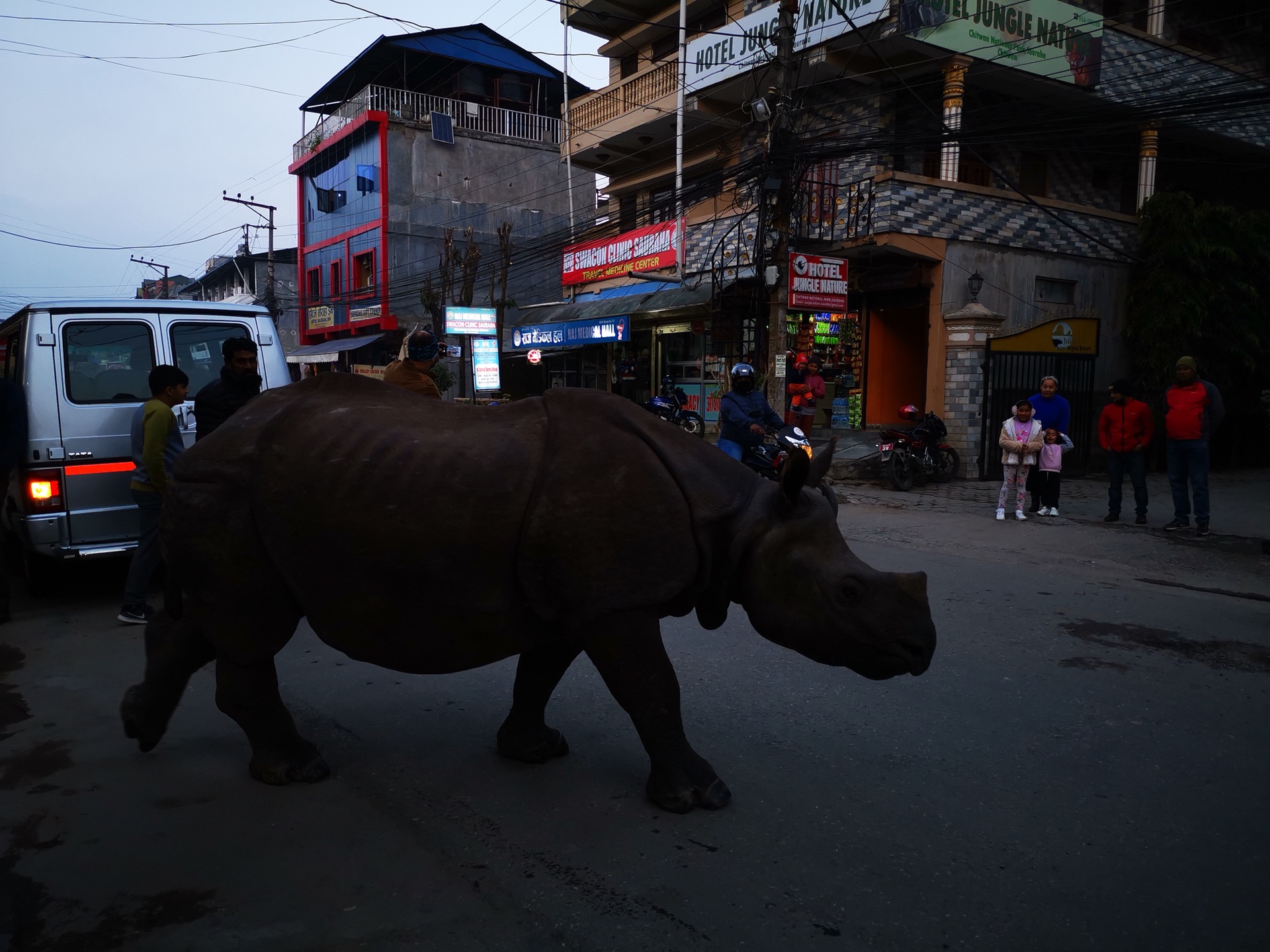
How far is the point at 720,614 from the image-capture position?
10.5 ft

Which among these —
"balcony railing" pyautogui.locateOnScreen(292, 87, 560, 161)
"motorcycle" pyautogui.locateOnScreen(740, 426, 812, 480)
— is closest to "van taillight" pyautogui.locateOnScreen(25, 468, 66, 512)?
"motorcycle" pyautogui.locateOnScreen(740, 426, 812, 480)

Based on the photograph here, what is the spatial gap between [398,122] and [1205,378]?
82.9 ft

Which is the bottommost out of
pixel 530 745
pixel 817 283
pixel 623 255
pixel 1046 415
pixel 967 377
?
pixel 530 745

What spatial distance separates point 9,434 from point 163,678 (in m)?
3.26

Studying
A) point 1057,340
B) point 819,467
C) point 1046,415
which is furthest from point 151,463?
point 1057,340

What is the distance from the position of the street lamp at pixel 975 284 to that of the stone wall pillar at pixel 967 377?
0.50 m

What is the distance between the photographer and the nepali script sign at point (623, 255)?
1808 cm

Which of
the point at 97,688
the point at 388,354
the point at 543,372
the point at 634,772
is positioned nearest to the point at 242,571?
the point at 634,772

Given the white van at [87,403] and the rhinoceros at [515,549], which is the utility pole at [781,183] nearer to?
the white van at [87,403]

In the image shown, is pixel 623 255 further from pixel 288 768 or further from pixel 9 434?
pixel 288 768

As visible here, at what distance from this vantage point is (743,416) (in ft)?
29.7

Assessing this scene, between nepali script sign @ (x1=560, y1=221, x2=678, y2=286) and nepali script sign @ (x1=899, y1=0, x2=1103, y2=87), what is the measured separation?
570cm

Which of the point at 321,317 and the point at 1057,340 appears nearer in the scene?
the point at 1057,340

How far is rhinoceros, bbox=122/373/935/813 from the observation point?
9.27 feet
